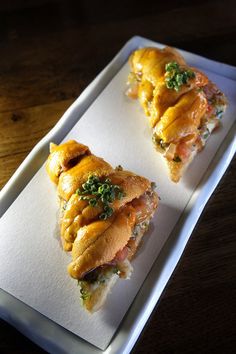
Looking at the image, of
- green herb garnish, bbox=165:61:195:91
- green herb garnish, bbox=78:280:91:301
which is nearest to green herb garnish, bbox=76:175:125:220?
green herb garnish, bbox=78:280:91:301

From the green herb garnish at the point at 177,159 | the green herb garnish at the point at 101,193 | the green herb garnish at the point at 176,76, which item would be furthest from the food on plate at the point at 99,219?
the green herb garnish at the point at 176,76

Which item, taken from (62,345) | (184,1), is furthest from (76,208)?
(184,1)

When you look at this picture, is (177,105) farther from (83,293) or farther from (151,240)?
(83,293)

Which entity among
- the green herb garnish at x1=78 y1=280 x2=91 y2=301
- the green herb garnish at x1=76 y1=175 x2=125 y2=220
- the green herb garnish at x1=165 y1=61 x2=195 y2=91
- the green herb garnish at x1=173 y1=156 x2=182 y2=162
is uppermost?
the green herb garnish at x1=165 y1=61 x2=195 y2=91

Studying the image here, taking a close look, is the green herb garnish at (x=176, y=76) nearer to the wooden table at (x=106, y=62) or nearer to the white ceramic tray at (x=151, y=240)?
the white ceramic tray at (x=151, y=240)

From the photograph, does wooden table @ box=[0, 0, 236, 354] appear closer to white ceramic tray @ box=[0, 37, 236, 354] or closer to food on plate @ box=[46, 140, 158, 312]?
white ceramic tray @ box=[0, 37, 236, 354]

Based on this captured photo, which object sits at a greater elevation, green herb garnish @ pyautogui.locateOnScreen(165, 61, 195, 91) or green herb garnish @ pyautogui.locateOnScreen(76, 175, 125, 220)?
green herb garnish @ pyautogui.locateOnScreen(165, 61, 195, 91)

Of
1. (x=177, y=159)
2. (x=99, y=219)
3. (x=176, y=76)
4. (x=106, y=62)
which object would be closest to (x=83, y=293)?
(x=99, y=219)
